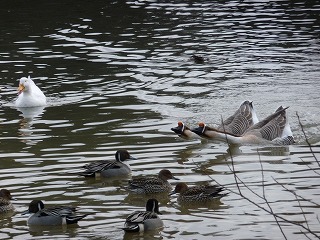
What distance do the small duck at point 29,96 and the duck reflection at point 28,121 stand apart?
0.11m

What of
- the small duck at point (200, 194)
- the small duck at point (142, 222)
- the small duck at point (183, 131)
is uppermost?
the small duck at point (142, 222)

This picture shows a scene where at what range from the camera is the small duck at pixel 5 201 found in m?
11.6

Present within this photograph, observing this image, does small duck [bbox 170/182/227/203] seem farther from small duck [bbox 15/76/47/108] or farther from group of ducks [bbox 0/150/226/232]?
small duck [bbox 15/76/47/108]

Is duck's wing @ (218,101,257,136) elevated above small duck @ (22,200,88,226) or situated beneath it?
situated beneath

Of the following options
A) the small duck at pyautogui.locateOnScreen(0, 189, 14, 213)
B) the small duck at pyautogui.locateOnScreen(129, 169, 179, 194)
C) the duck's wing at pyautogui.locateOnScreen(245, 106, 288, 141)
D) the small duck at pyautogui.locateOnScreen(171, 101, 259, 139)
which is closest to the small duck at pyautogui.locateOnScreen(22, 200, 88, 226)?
the small duck at pyautogui.locateOnScreen(0, 189, 14, 213)

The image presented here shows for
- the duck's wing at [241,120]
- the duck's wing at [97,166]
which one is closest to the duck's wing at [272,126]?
the duck's wing at [241,120]

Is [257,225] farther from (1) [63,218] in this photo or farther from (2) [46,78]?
(2) [46,78]

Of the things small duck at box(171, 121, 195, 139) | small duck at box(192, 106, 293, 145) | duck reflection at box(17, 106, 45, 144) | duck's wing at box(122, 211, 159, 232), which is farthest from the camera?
duck reflection at box(17, 106, 45, 144)

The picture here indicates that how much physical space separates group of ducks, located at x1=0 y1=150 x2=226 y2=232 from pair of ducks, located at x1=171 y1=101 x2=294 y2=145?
207cm

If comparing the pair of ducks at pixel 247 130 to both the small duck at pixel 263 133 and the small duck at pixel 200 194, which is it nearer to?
the small duck at pixel 263 133

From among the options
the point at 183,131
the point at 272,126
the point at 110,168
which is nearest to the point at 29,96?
the point at 183,131

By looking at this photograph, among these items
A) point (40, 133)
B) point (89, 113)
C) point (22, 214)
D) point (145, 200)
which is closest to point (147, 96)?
point (89, 113)

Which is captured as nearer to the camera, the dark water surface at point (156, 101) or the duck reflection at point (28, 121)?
the dark water surface at point (156, 101)

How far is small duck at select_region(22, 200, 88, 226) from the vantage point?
11.1 metres
